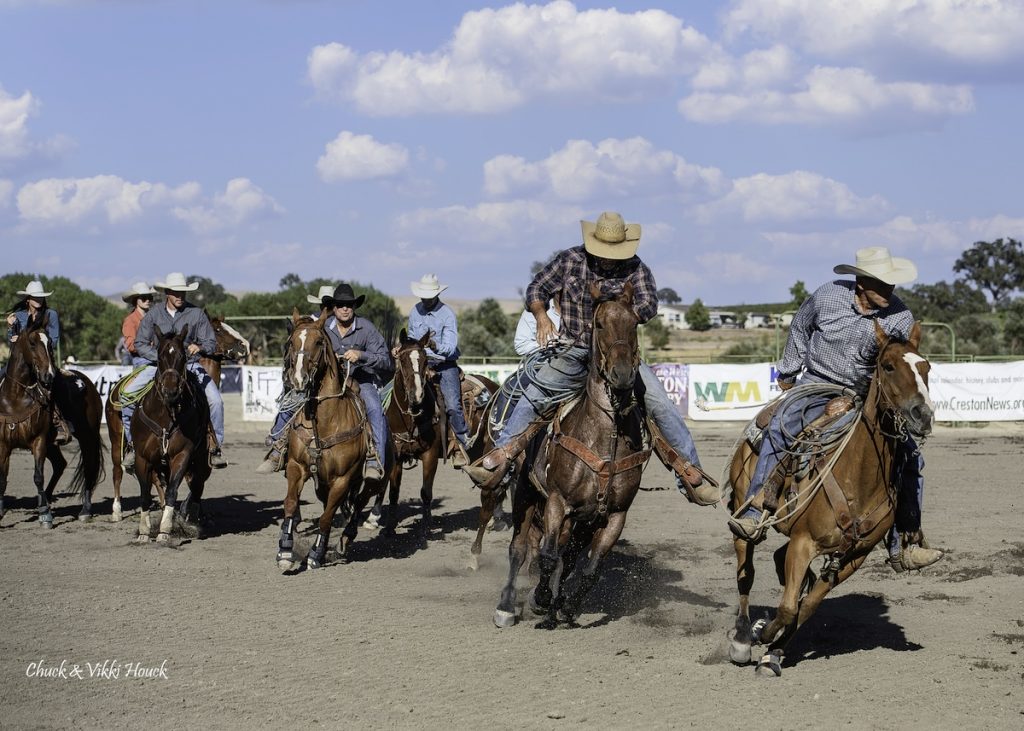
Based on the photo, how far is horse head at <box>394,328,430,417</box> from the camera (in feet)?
40.3

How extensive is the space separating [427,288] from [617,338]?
21.9 ft

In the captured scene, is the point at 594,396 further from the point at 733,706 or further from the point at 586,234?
the point at 733,706

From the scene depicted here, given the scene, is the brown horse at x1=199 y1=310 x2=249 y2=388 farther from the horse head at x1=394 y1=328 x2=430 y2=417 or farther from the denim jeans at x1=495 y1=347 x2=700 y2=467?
the denim jeans at x1=495 y1=347 x2=700 y2=467

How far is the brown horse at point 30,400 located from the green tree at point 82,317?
48745mm

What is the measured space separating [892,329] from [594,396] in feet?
6.78

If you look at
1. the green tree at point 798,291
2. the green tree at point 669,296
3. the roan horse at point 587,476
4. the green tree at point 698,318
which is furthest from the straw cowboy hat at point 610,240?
the green tree at point 669,296

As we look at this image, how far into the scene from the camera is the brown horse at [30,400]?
1273 cm

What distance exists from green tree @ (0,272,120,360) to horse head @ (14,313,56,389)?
4901 centimetres

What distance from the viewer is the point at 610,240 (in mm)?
8109

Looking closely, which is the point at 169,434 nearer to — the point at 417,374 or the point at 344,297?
the point at 344,297

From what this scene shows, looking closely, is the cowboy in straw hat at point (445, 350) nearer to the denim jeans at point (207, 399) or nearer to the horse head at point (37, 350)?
the denim jeans at point (207, 399)

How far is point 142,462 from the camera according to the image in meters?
11.8

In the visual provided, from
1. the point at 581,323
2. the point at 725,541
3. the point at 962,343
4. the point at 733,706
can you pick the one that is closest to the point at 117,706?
the point at 733,706

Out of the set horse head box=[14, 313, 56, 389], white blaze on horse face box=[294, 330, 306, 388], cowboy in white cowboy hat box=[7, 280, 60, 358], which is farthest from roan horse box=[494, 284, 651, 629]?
cowboy in white cowboy hat box=[7, 280, 60, 358]
